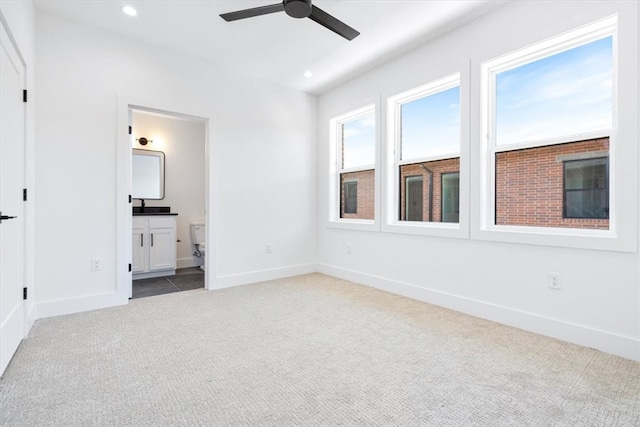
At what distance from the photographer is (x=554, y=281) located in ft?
8.13

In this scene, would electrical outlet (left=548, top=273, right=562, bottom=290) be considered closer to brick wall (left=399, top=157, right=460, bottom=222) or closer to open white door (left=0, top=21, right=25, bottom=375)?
brick wall (left=399, top=157, right=460, bottom=222)

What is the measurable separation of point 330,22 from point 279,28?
2.70 ft

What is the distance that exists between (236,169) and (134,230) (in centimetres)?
181

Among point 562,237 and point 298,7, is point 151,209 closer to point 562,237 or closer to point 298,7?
point 298,7

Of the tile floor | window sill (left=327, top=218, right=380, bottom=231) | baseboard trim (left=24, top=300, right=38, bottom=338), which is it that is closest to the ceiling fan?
window sill (left=327, top=218, right=380, bottom=231)

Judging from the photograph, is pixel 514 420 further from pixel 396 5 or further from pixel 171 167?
pixel 171 167

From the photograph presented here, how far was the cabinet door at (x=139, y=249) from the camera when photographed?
4.48 meters

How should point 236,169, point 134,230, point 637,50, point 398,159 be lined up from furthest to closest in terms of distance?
1. point 134,230
2. point 236,169
3. point 398,159
4. point 637,50

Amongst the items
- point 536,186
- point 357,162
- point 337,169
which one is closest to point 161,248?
point 337,169

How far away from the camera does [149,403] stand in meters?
1.61

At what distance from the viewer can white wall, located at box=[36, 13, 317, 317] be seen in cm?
293

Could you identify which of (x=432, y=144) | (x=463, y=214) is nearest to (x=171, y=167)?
(x=432, y=144)

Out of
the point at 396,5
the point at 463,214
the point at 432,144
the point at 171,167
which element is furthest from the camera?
the point at 171,167

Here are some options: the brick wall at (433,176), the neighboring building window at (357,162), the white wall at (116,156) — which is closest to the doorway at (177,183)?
the white wall at (116,156)
